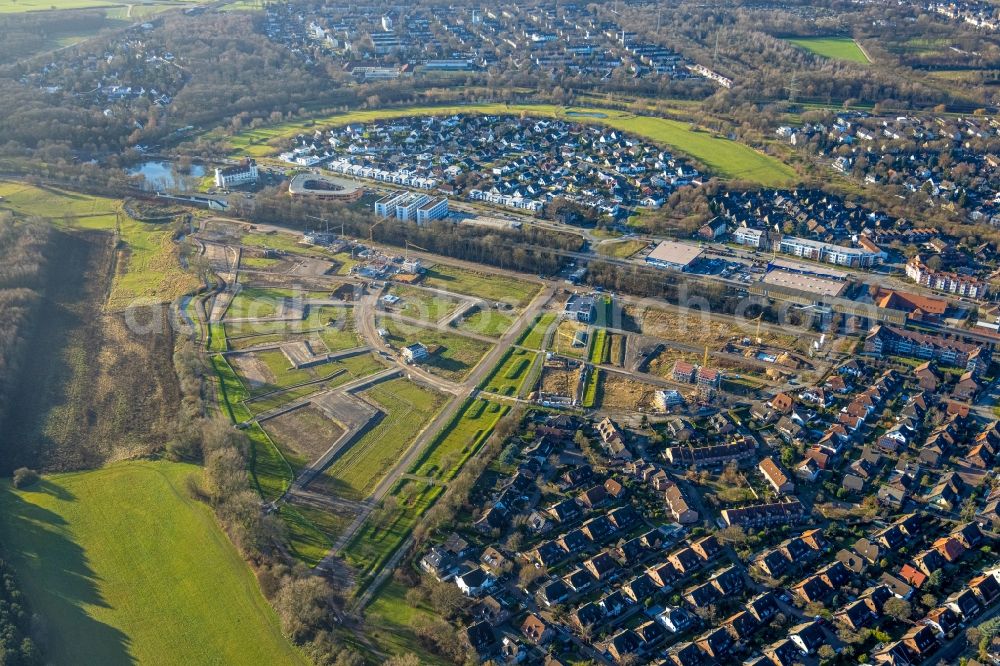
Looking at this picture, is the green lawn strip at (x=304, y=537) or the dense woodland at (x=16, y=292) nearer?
the green lawn strip at (x=304, y=537)

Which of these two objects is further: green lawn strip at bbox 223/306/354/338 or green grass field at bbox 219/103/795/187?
green grass field at bbox 219/103/795/187

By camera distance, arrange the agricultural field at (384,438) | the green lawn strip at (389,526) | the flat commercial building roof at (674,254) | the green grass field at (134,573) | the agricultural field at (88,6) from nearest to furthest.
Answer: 1. the green grass field at (134,573)
2. the green lawn strip at (389,526)
3. the agricultural field at (384,438)
4. the flat commercial building roof at (674,254)
5. the agricultural field at (88,6)

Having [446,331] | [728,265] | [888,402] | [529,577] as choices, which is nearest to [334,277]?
[446,331]

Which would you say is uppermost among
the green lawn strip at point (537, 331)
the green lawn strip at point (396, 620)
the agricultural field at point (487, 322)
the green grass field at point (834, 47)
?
the green grass field at point (834, 47)

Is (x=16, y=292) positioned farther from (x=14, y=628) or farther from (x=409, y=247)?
(x=14, y=628)

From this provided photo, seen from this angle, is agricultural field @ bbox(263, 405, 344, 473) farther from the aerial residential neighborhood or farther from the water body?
the water body

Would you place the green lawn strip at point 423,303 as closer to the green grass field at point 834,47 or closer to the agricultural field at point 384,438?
the agricultural field at point 384,438

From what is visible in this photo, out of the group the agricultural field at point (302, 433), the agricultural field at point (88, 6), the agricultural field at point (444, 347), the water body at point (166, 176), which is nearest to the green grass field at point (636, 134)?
the water body at point (166, 176)

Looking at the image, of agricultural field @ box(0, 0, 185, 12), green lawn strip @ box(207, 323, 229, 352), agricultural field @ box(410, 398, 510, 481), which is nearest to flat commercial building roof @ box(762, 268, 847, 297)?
agricultural field @ box(410, 398, 510, 481)
